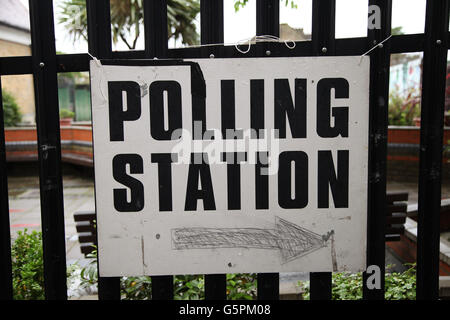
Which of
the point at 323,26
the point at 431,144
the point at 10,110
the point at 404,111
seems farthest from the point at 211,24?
the point at 10,110

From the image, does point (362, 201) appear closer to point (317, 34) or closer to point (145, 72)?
point (317, 34)

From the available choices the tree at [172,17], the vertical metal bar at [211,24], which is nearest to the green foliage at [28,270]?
the vertical metal bar at [211,24]

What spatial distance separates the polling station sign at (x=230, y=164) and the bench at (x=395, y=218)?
6.96 ft

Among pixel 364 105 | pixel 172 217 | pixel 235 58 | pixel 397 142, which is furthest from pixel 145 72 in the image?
pixel 397 142

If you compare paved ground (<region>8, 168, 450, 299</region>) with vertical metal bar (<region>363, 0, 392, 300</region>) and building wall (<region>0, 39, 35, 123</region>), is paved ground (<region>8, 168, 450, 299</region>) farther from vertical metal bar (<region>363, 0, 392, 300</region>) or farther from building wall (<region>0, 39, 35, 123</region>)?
building wall (<region>0, 39, 35, 123</region>)

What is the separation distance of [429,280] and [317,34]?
1.24 meters

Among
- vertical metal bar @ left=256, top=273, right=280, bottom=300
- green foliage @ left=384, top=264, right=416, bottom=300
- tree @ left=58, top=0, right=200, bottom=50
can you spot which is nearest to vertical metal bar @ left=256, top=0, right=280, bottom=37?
vertical metal bar @ left=256, top=273, right=280, bottom=300

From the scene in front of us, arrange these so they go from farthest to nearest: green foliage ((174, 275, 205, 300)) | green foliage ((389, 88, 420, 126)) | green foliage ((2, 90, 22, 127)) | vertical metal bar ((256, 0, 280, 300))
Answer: green foliage ((2, 90, 22, 127)), green foliage ((389, 88, 420, 126)), green foliage ((174, 275, 205, 300)), vertical metal bar ((256, 0, 280, 300))

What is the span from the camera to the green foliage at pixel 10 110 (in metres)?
14.6

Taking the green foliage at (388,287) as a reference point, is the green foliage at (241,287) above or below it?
below

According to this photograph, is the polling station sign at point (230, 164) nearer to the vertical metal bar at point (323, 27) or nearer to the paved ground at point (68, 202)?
the vertical metal bar at point (323, 27)

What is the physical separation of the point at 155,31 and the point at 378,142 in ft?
3.57

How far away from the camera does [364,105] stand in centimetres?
162

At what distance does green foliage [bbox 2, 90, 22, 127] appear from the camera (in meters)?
14.6
